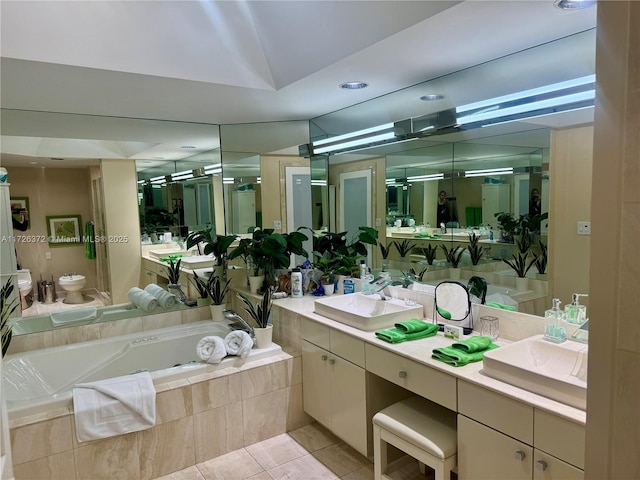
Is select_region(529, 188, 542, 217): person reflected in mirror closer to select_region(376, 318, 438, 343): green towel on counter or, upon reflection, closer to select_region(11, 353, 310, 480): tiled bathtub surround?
select_region(376, 318, 438, 343): green towel on counter

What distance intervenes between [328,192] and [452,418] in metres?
2.07

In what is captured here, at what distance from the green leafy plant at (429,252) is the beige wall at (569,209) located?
0.76 metres

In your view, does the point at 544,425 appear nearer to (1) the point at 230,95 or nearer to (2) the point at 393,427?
(2) the point at 393,427

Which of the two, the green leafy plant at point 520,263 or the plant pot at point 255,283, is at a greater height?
the green leafy plant at point 520,263

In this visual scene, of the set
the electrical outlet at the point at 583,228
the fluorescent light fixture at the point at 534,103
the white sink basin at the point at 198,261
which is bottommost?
the white sink basin at the point at 198,261

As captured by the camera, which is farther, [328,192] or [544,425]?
[328,192]

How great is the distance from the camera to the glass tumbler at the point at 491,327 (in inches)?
88.2

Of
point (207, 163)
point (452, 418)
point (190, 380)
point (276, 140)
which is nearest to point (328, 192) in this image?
point (276, 140)

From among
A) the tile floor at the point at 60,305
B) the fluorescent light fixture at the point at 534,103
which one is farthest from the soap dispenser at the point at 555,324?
the tile floor at the point at 60,305

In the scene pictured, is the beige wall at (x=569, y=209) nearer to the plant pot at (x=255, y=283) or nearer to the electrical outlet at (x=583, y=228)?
the electrical outlet at (x=583, y=228)

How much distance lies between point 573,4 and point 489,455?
6.09ft

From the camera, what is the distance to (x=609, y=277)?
2.92 ft

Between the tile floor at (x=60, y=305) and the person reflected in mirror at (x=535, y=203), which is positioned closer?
the person reflected in mirror at (x=535, y=203)

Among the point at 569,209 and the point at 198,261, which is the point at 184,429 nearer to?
the point at 198,261
